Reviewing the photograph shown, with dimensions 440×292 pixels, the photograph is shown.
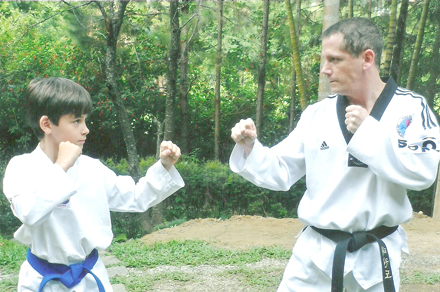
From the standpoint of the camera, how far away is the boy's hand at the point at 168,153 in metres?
2.52

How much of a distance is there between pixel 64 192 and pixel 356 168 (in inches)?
50.0

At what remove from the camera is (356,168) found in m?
2.38

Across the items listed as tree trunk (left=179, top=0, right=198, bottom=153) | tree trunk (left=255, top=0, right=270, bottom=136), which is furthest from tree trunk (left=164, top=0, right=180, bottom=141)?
tree trunk (left=179, top=0, right=198, bottom=153)

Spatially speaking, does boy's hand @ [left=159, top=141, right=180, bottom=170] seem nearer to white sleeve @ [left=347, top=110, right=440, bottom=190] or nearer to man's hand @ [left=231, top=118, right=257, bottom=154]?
man's hand @ [left=231, top=118, right=257, bottom=154]

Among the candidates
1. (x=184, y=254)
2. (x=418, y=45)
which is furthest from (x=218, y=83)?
(x=184, y=254)

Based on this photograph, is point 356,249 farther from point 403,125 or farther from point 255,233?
point 255,233

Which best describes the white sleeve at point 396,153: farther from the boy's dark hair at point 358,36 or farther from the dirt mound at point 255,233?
the dirt mound at point 255,233

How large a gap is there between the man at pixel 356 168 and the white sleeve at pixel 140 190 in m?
0.40

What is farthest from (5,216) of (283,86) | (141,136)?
(283,86)

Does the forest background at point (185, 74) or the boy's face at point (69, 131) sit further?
the forest background at point (185, 74)

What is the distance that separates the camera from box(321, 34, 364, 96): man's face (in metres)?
2.44

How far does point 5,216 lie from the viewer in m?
8.82

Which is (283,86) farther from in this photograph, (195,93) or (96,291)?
(96,291)

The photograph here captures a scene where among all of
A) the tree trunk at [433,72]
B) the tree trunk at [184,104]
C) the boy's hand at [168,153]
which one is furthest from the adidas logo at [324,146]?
the tree trunk at [184,104]
